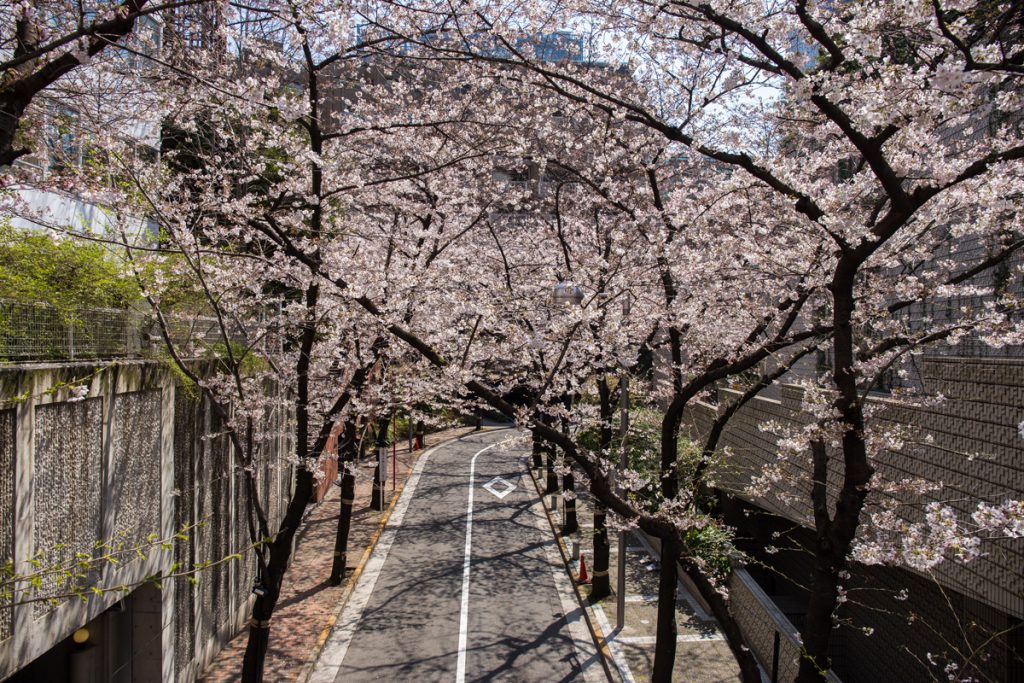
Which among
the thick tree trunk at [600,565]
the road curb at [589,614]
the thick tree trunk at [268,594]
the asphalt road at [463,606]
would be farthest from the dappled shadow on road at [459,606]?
the thick tree trunk at [268,594]

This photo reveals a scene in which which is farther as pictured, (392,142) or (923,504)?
(392,142)

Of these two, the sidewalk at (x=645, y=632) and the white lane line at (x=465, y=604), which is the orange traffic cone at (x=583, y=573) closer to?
the sidewalk at (x=645, y=632)

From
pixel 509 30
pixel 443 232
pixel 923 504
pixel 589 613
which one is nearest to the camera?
pixel 509 30

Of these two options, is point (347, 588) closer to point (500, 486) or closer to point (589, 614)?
point (589, 614)

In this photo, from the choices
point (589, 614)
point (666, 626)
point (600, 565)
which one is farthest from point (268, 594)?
point (600, 565)

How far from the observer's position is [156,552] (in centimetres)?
925

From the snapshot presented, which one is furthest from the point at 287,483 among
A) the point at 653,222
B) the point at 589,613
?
the point at 653,222

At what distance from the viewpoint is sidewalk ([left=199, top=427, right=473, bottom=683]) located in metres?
11.5

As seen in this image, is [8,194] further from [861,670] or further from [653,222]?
[861,670]

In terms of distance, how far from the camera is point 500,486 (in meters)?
25.7

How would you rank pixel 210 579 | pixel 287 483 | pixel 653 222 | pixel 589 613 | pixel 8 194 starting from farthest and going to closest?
pixel 287 483 < pixel 589 613 < pixel 210 579 < pixel 653 222 < pixel 8 194

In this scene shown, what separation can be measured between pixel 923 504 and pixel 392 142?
930 centimetres

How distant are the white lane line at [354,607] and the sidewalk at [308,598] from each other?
0.16m

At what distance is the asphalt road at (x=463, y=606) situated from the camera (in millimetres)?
11797
